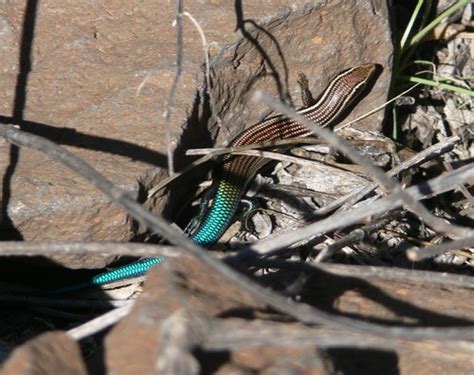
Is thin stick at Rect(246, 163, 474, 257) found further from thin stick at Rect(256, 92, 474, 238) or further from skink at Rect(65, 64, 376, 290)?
skink at Rect(65, 64, 376, 290)

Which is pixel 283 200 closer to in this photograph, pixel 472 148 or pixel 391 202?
pixel 472 148

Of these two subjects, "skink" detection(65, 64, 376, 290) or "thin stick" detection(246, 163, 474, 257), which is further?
"skink" detection(65, 64, 376, 290)

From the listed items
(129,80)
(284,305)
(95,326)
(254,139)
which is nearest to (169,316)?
(284,305)

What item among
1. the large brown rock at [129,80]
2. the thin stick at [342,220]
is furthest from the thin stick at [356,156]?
the large brown rock at [129,80]

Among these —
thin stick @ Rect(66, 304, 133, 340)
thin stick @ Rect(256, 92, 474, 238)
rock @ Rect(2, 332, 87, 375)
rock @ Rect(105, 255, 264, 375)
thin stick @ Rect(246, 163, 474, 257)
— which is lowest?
thin stick @ Rect(66, 304, 133, 340)

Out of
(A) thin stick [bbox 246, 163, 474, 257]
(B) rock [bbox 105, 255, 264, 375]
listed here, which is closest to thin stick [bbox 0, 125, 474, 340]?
(B) rock [bbox 105, 255, 264, 375]

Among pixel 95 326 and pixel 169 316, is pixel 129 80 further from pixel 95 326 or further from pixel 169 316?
A: pixel 169 316
